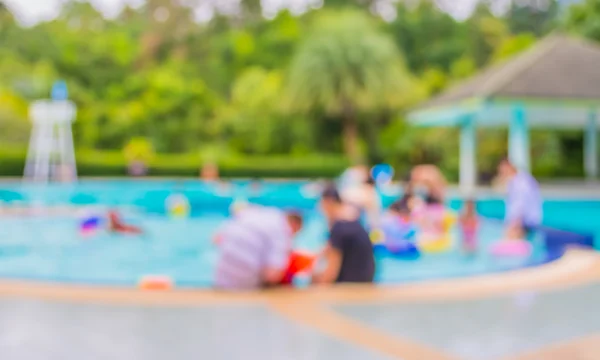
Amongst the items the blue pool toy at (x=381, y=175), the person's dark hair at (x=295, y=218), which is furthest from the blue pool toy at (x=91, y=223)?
the blue pool toy at (x=381, y=175)

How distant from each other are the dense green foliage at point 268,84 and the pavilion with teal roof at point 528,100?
8.46ft

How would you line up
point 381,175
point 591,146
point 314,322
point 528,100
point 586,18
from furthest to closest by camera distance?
point 586,18 < point 381,175 < point 591,146 < point 528,100 < point 314,322

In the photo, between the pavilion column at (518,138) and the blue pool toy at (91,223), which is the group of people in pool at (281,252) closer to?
the blue pool toy at (91,223)

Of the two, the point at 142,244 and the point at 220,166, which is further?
the point at 220,166

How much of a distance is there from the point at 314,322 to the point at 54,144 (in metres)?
24.3

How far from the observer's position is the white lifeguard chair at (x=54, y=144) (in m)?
21.7

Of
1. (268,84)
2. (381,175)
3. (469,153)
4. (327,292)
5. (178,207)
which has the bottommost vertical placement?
(178,207)

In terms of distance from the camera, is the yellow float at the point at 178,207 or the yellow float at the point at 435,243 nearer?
the yellow float at the point at 435,243


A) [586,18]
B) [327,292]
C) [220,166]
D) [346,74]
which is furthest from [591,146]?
[327,292]

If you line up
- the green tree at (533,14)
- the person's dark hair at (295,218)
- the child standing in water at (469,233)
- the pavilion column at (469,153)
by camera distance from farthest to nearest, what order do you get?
the green tree at (533,14) → the pavilion column at (469,153) → the child standing in water at (469,233) → the person's dark hair at (295,218)

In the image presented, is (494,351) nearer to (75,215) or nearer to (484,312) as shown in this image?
(484,312)

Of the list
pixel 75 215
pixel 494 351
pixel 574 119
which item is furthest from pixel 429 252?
pixel 574 119

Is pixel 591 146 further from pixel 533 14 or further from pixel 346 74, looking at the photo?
pixel 533 14

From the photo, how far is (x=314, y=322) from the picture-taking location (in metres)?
4.34
